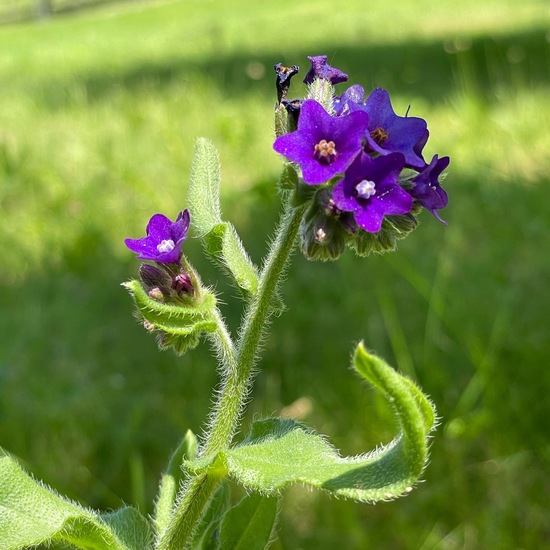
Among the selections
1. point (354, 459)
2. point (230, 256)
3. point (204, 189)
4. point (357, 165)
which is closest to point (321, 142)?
point (357, 165)

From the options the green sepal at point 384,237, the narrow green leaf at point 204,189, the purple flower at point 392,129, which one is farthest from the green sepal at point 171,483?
the purple flower at point 392,129

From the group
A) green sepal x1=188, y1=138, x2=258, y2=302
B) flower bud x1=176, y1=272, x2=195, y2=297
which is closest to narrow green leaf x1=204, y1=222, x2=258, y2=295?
green sepal x1=188, y1=138, x2=258, y2=302

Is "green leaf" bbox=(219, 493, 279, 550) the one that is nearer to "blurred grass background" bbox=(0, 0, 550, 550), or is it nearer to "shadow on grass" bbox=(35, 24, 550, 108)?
"blurred grass background" bbox=(0, 0, 550, 550)

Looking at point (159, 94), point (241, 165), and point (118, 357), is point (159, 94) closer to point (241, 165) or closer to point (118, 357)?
point (241, 165)

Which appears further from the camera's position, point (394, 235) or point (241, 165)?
point (241, 165)

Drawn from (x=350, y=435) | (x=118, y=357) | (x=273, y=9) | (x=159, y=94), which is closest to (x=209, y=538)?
(x=350, y=435)

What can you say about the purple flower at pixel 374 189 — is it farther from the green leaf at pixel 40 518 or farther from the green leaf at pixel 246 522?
the green leaf at pixel 40 518

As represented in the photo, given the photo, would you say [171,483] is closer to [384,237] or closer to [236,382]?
[236,382]
